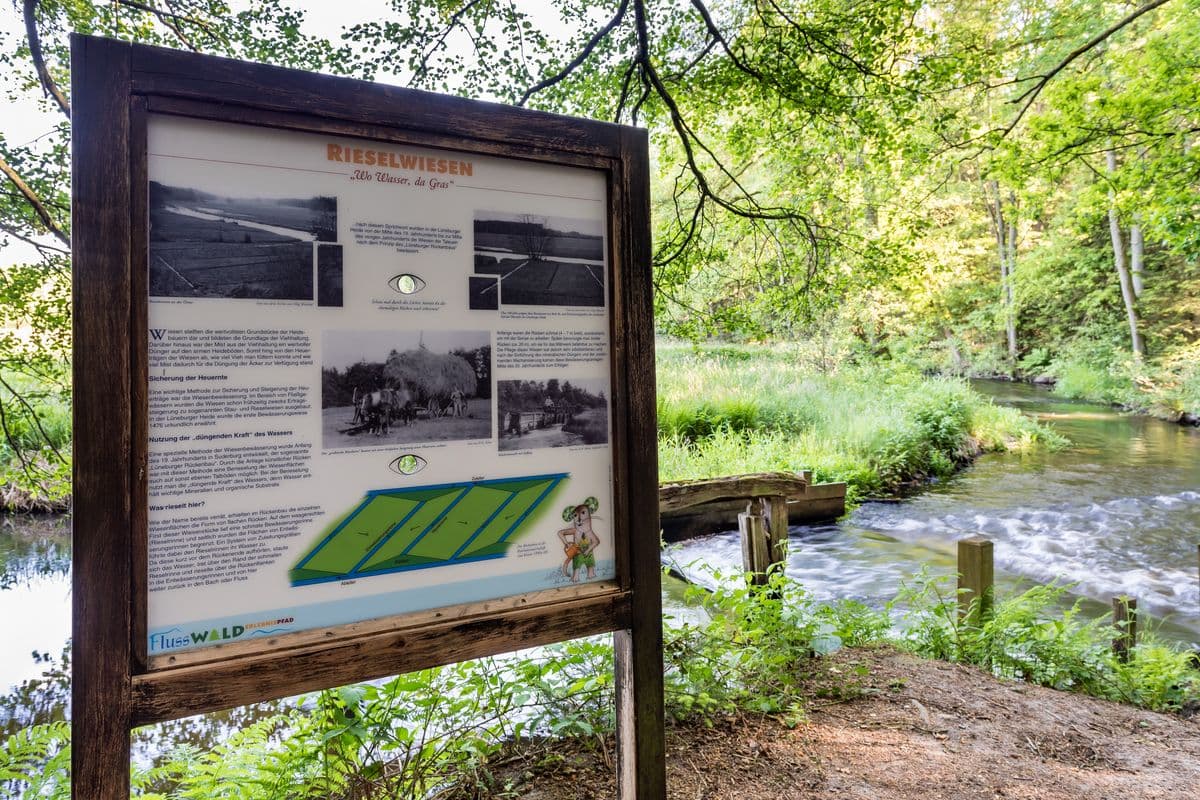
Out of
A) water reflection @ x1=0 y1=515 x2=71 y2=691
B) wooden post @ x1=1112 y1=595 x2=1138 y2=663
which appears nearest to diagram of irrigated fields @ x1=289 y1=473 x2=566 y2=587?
wooden post @ x1=1112 y1=595 x2=1138 y2=663

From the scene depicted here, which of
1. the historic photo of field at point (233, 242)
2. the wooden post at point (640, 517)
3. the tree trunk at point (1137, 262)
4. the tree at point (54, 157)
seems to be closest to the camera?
the historic photo of field at point (233, 242)

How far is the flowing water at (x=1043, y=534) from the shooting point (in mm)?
7574

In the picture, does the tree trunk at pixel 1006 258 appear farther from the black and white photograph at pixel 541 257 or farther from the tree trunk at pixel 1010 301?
the black and white photograph at pixel 541 257

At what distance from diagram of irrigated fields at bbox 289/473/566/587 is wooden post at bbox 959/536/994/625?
4.04 meters

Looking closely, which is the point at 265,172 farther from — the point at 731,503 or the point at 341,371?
the point at 731,503

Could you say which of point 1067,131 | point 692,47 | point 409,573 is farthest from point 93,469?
point 1067,131

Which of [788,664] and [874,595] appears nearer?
[788,664]

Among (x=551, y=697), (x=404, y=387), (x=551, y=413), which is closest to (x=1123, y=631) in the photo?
(x=551, y=697)

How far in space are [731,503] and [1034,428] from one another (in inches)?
474

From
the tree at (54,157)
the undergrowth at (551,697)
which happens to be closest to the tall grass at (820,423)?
the undergrowth at (551,697)

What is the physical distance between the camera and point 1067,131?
722cm

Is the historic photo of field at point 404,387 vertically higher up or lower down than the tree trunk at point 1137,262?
lower down

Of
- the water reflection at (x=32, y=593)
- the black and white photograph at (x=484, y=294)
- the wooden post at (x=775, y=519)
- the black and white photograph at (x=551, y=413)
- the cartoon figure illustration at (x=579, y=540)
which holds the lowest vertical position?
the water reflection at (x=32, y=593)

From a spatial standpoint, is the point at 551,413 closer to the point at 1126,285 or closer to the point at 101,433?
the point at 101,433
